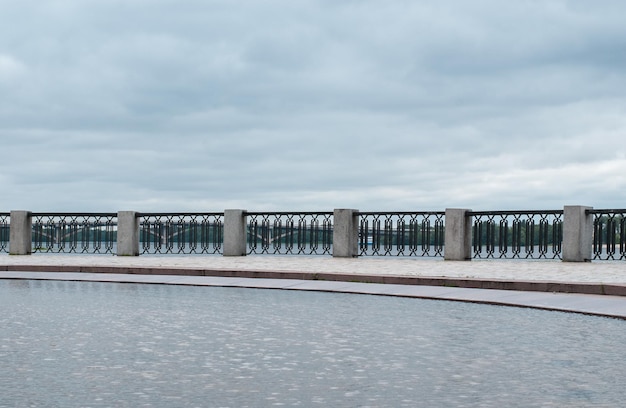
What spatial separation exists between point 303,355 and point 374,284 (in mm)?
9155

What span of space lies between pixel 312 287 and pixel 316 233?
12.9 meters

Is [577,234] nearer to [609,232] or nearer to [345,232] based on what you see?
[609,232]

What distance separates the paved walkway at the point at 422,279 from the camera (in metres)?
13.6

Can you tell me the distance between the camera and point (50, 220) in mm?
31266

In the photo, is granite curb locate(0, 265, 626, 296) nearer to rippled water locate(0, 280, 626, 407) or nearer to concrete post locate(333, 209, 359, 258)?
rippled water locate(0, 280, 626, 407)

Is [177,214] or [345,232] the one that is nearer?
[345,232]

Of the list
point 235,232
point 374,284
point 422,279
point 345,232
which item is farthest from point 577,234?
point 235,232

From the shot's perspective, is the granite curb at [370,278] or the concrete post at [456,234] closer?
the granite curb at [370,278]

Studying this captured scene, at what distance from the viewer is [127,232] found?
28.3 metres

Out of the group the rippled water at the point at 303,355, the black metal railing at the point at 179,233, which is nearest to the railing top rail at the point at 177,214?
the black metal railing at the point at 179,233

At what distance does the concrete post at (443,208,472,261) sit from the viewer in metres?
24.9

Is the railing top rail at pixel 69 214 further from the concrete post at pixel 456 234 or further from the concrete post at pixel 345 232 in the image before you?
the concrete post at pixel 456 234

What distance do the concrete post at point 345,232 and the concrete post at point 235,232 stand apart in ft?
10.7

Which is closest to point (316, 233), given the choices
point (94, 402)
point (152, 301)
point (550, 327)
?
point (152, 301)
